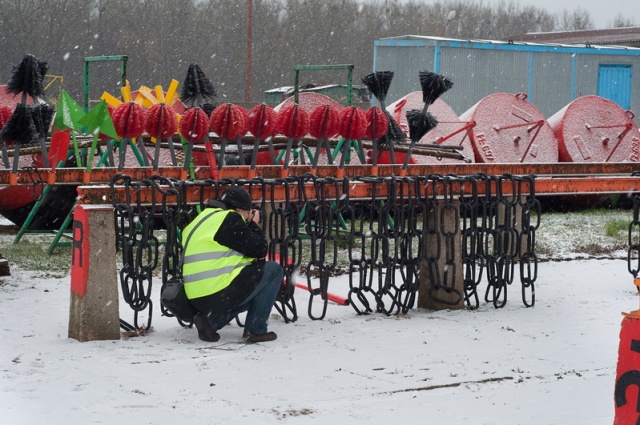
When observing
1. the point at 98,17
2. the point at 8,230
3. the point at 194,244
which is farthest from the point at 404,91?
the point at 98,17

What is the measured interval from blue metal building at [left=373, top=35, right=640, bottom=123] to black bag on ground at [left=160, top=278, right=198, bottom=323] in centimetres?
1458

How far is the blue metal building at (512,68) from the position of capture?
2014 cm

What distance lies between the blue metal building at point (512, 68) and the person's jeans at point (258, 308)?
1442 centimetres

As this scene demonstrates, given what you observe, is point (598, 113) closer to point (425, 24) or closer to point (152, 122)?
point (152, 122)

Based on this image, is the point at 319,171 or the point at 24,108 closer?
the point at 24,108

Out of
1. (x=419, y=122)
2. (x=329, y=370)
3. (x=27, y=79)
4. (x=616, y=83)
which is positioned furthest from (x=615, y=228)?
(x=616, y=83)

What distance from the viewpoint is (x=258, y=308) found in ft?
19.2

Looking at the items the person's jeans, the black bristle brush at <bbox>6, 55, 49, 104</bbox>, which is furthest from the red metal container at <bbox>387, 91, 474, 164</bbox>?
the person's jeans

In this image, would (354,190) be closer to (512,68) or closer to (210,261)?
(210,261)

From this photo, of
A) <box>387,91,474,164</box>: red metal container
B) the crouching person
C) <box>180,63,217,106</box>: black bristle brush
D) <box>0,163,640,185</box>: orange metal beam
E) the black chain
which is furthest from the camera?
<box>387,91,474,164</box>: red metal container

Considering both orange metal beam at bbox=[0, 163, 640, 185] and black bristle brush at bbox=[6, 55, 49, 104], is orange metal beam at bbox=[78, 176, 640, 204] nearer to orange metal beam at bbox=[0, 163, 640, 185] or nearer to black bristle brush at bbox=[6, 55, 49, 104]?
orange metal beam at bbox=[0, 163, 640, 185]

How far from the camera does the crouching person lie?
569cm

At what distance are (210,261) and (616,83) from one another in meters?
18.5

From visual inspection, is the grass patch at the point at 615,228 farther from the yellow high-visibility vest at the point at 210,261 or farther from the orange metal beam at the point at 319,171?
the yellow high-visibility vest at the point at 210,261
